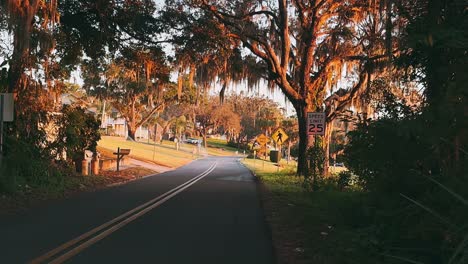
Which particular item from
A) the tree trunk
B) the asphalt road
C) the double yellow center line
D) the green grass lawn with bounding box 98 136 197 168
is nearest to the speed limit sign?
the asphalt road

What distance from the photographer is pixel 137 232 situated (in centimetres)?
897

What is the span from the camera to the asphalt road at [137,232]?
7.04 meters

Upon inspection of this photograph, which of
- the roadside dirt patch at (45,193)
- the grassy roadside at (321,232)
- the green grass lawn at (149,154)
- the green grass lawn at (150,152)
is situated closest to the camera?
the grassy roadside at (321,232)

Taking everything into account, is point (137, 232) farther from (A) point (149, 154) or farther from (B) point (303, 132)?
(A) point (149, 154)

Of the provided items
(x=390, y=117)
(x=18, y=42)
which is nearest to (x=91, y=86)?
(x=18, y=42)

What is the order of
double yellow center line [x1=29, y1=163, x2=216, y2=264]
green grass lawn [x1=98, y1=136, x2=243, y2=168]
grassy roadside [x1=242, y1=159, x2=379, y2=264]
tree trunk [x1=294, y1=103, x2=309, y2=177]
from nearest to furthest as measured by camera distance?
grassy roadside [x1=242, y1=159, x2=379, y2=264] < double yellow center line [x1=29, y1=163, x2=216, y2=264] < tree trunk [x1=294, y1=103, x2=309, y2=177] < green grass lawn [x1=98, y1=136, x2=243, y2=168]

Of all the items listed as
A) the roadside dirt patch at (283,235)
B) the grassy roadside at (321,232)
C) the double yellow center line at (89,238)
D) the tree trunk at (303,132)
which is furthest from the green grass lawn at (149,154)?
the grassy roadside at (321,232)

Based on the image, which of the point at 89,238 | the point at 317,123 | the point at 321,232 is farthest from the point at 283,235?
the point at 317,123

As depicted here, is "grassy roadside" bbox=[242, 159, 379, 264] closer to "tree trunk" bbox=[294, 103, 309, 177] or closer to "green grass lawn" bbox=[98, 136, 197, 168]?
"tree trunk" bbox=[294, 103, 309, 177]

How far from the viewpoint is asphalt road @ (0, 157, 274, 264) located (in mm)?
7035

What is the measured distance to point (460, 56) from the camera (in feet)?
20.1

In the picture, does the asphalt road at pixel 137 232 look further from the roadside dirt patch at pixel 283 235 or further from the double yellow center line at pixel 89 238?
the roadside dirt patch at pixel 283 235

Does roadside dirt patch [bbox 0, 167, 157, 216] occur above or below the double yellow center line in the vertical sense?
below

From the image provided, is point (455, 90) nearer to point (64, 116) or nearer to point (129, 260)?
point (129, 260)
